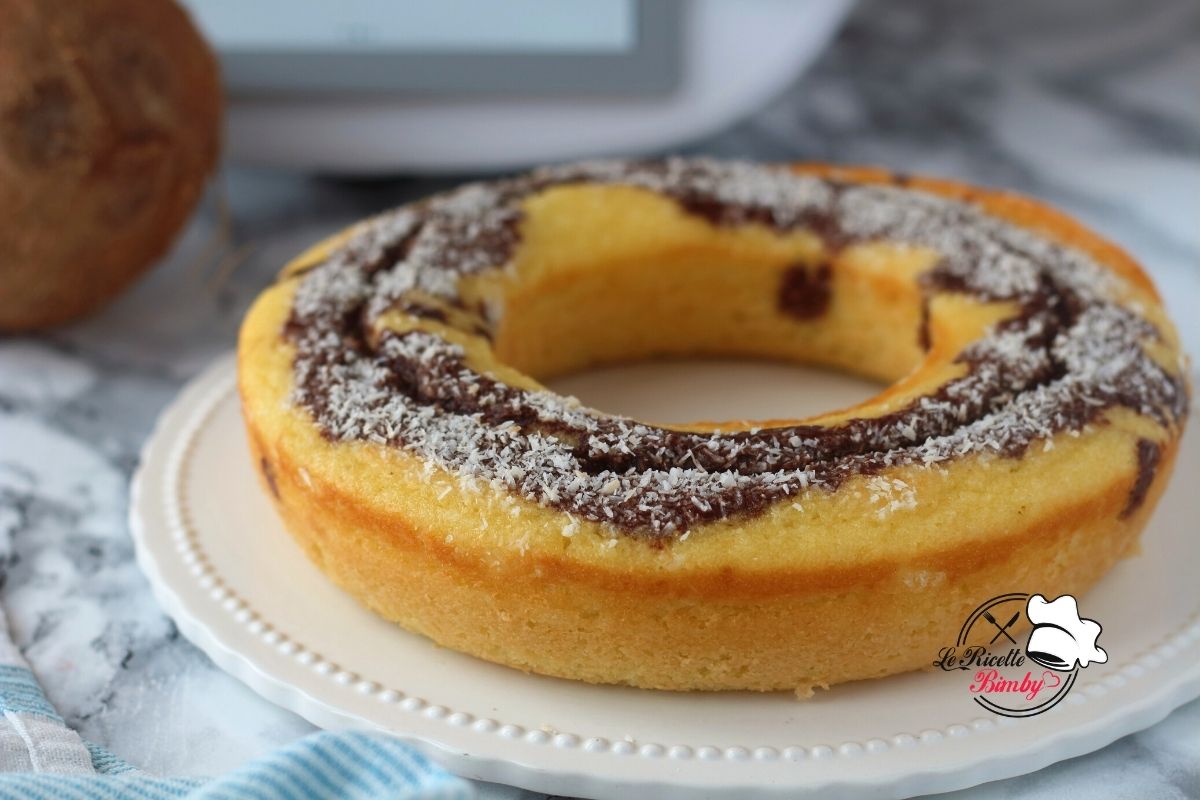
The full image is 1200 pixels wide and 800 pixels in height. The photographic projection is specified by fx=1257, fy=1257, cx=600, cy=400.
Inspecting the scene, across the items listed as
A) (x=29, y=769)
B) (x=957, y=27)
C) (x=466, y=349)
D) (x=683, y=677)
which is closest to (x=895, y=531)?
(x=683, y=677)

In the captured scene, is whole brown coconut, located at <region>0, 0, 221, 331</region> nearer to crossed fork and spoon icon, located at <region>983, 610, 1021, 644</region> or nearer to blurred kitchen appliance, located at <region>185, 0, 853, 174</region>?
blurred kitchen appliance, located at <region>185, 0, 853, 174</region>

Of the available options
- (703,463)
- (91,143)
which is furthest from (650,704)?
(91,143)

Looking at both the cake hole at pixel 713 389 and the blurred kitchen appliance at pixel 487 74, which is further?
the blurred kitchen appliance at pixel 487 74

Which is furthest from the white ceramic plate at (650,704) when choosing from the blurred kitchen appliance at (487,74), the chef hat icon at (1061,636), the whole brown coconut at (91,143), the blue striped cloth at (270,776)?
the blurred kitchen appliance at (487,74)

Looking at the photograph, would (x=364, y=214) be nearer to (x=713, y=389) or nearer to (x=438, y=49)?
(x=438, y=49)

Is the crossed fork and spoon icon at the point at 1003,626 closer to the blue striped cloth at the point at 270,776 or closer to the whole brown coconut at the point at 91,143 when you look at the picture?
the blue striped cloth at the point at 270,776

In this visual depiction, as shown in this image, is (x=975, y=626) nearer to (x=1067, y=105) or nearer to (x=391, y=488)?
(x=391, y=488)
